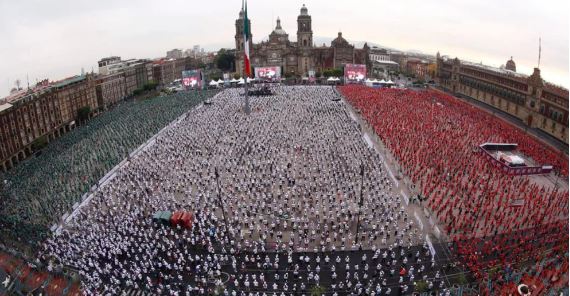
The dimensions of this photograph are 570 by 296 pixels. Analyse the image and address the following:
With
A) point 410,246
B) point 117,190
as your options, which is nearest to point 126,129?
point 117,190

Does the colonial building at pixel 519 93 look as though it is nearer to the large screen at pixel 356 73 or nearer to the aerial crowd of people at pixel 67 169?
the large screen at pixel 356 73

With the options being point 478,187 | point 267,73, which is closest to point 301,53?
point 267,73

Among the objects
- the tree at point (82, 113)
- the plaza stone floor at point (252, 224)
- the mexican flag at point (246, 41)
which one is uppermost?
the mexican flag at point (246, 41)

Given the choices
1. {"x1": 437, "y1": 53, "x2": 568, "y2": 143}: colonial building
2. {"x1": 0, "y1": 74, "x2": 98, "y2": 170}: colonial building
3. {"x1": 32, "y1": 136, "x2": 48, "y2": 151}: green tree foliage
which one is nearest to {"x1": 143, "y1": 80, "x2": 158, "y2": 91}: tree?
{"x1": 0, "y1": 74, "x2": 98, "y2": 170}: colonial building

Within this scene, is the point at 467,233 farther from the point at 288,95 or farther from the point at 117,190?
the point at 288,95

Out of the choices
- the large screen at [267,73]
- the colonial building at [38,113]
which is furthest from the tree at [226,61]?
the colonial building at [38,113]

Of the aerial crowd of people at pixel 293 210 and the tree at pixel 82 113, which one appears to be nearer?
the aerial crowd of people at pixel 293 210

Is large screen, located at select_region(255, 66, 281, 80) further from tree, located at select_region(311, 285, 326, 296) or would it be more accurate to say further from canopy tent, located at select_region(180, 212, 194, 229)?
tree, located at select_region(311, 285, 326, 296)
